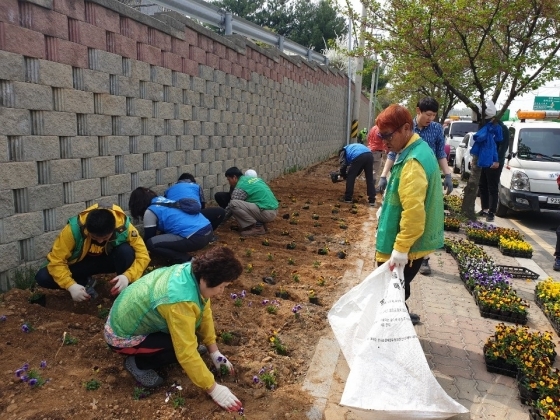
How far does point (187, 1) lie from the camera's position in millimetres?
7875

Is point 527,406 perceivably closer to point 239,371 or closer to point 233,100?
point 239,371

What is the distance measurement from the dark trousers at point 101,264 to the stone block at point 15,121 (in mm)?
1170

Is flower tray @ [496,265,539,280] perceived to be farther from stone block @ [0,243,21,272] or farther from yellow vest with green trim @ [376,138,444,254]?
stone block @ [0,243,21,272]

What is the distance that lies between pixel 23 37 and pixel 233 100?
16.1ft

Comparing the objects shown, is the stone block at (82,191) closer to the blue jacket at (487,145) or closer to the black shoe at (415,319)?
the black shoe at (415,319)

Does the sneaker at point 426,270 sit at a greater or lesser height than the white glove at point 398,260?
lesser

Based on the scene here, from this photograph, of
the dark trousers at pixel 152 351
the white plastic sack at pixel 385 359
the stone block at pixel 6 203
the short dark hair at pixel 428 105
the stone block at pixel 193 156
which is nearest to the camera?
the white plastic sack at pixel 385 359

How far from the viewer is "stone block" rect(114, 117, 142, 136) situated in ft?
17.6

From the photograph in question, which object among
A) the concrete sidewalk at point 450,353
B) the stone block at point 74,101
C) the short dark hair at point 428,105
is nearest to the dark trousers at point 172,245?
the stone block at point 74,101

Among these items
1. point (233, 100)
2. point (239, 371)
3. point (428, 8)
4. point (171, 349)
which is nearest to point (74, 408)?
point (171, 349)

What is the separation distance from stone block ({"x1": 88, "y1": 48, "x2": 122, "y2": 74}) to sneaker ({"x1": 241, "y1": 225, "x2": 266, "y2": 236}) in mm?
2844

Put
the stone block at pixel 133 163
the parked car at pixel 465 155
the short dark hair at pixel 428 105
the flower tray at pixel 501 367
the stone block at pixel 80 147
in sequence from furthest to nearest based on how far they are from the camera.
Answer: the parked car at pixel 465 155
the stone block at pixel 133 163
the short dark hair at pixel 428 105
the stone block at pixel 80 147
the flower tray at pixel 501 367

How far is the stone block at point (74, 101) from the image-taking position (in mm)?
4391

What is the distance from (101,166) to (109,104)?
26.6 inches
